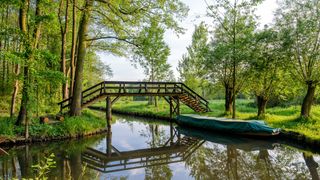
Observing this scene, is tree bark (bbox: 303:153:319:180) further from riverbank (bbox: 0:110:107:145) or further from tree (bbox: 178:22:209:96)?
tree (bbox: 178:22:209:96)

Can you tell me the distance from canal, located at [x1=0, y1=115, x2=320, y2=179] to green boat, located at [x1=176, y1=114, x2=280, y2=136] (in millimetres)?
514

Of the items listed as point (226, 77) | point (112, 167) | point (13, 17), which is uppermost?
point (13, 17)

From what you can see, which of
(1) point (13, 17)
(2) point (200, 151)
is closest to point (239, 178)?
(2) point (200, 151)

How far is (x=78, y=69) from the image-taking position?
16641mm

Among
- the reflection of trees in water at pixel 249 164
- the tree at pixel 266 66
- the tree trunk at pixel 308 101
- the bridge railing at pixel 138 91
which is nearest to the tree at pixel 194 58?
the bridge railing at pixel 138 91

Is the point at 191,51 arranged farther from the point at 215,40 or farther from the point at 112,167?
the point at 112,167

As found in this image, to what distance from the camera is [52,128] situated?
46.4ft

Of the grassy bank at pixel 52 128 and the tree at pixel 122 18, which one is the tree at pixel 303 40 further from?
the grassy bank at pixel 52 128

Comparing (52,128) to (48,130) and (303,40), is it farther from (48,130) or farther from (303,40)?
(303,40)

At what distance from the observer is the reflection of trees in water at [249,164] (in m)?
7.98

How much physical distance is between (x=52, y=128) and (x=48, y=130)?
29 cm

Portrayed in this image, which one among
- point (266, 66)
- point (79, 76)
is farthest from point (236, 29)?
point (79, 76)

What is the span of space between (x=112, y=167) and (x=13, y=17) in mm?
17034

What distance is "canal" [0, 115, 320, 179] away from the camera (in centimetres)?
820
